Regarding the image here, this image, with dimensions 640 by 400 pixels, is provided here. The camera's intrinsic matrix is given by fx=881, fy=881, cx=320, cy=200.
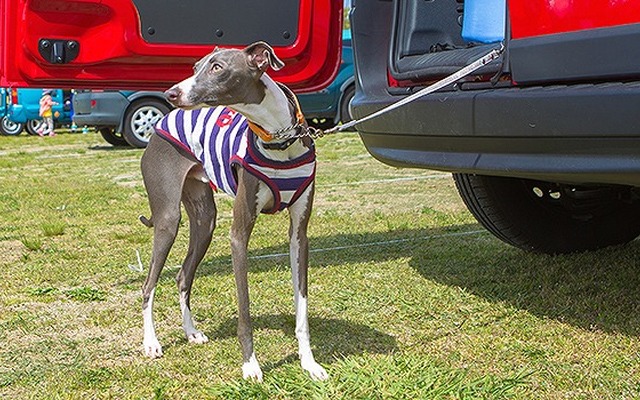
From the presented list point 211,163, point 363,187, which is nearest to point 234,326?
point 211,163

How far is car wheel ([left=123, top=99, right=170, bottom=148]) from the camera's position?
13617 mm

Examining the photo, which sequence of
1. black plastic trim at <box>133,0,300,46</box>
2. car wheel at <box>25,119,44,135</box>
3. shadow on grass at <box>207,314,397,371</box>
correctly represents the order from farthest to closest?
car wheel at <box>25,119,44,135</box> < black plastic trim at <box>133,0,300,46</box> < shadow on grass at <box>207,314,397,371</box>

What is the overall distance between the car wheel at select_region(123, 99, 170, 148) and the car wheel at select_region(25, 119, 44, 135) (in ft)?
27.8

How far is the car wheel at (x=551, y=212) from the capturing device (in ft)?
13.6

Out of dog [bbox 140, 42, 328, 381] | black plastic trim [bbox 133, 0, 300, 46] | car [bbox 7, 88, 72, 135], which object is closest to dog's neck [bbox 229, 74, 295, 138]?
dog [bbox 140, 42, 328, 381]

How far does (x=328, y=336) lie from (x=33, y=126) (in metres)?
19.5

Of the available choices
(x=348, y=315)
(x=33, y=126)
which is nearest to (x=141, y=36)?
(x=348, y=315)

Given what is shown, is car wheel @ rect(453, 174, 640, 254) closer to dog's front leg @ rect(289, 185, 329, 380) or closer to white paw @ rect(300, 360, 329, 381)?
dog's front leg @ rect(289, 185, 329, 380)

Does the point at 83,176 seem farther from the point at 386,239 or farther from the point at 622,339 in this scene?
the point at 622,339

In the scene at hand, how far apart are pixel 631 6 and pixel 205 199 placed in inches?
74.9

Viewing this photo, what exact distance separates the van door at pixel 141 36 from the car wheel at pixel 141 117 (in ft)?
31.7

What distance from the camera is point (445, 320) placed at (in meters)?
3.56

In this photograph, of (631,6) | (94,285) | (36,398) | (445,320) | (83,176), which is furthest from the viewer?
(83,176)

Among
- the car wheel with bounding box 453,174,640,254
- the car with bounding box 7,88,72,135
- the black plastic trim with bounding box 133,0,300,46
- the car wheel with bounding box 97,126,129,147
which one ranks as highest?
the black plastic trim with bounding box 133,0,300,46
